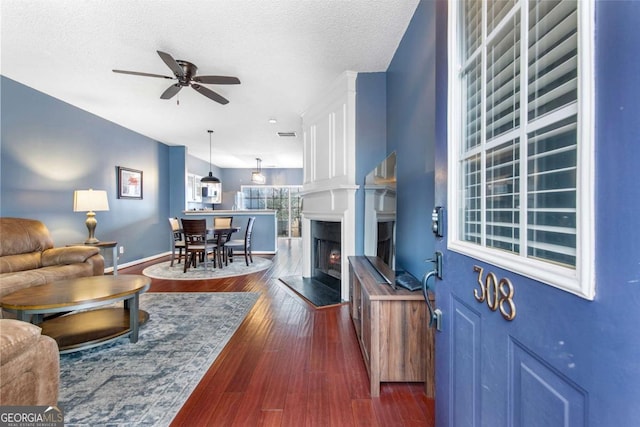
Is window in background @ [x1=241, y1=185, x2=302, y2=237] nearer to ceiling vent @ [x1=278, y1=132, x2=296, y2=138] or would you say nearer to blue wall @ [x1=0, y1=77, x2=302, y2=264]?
blue wall @ [x1=0, y1=77, x2=302, y2=264]

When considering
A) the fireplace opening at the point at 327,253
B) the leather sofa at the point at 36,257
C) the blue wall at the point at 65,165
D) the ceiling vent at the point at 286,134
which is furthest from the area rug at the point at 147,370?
the ceiling vent at the point at 286,134

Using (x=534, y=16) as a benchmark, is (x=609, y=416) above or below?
below

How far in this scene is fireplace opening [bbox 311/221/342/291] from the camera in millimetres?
3658

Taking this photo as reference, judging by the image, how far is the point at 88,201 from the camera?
3.91m

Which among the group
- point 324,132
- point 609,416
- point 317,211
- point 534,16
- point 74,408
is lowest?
point 74,408

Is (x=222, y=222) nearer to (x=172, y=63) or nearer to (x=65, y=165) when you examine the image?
(x=65, y=165)

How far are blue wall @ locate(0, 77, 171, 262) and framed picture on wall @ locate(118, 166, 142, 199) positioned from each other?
0.37ft

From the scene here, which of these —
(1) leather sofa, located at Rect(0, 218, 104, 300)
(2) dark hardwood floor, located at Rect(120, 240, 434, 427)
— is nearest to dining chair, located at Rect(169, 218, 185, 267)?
(1) leather sofa, located at Rect(0, 218, 104, 300)

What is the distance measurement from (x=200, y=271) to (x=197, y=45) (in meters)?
3.62

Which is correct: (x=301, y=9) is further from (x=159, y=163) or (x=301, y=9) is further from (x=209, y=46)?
(x=159, y=163)

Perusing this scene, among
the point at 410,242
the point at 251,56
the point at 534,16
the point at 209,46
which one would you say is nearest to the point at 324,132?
the point at 251,56

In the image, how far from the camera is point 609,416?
0.47 meters

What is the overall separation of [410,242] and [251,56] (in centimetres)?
246

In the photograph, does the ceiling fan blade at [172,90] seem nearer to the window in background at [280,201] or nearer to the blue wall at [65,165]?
the blue wall at [65,165]
